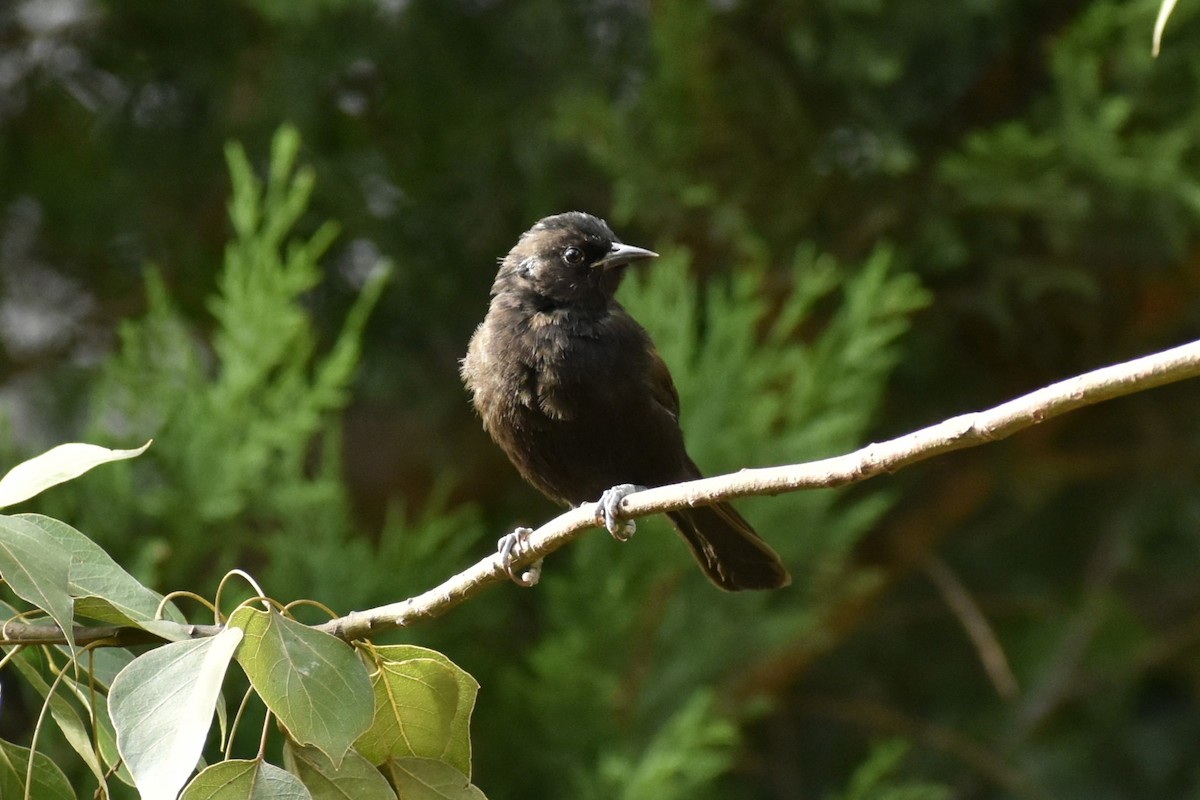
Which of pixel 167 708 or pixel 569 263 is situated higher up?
pixel 569 263

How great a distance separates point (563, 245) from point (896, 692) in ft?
12.2

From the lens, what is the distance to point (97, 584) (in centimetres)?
195

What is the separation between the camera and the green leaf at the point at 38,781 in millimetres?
1968

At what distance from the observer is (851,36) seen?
5402 millimetres

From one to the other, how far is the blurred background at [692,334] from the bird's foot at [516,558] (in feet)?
4.84

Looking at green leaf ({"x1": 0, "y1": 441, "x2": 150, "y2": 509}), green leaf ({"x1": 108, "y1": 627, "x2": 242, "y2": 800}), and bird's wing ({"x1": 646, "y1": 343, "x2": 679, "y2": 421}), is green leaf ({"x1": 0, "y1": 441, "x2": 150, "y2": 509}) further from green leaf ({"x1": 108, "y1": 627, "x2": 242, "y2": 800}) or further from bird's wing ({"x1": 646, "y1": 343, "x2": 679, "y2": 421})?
bird's wing ({"x1": 646, "y1": 343, "x2": 679, "y2": 421})

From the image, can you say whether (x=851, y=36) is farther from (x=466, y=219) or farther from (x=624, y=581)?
(x=624, y=581)

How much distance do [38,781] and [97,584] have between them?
10.9 inches

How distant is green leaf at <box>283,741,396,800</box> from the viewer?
1.97m

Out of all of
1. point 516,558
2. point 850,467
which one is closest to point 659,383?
point 516,558

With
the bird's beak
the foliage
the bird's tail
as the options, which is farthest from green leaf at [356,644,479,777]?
the bird's beak

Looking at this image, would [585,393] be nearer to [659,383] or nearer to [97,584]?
[659,383]

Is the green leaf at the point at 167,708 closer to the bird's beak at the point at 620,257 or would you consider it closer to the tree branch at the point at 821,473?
the tree branch at the point at 821,473

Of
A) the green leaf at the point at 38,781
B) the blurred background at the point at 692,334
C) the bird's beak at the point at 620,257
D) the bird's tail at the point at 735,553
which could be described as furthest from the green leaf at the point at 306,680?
the blurred background at the point at 692,334
